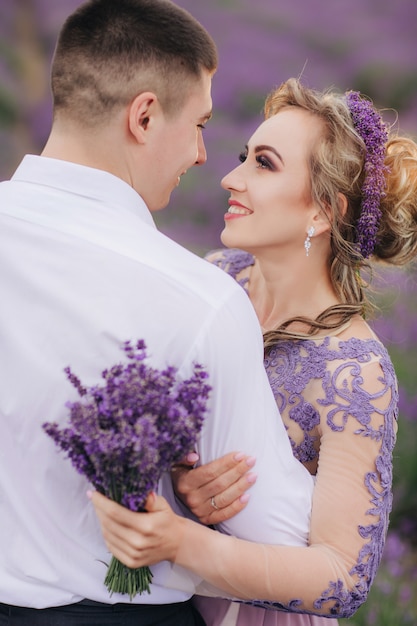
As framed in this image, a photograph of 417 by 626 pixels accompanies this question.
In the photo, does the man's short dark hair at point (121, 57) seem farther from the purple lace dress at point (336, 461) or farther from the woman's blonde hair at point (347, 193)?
the purple lace dress at point (336, 461)

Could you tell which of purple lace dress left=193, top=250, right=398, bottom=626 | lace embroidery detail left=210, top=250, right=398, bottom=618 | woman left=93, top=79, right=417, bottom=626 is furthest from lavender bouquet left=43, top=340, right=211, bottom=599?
lace embroidery detail left=210, top=250, right=398, bottom=618

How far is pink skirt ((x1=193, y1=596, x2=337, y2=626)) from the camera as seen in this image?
8.01 feet

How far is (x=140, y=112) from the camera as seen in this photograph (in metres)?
2.03

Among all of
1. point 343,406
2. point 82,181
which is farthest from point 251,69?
point 82,181

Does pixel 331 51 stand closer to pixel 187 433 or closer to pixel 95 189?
pixel 95 189

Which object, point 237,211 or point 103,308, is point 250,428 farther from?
point 237,211

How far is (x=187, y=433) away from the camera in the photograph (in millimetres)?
1604

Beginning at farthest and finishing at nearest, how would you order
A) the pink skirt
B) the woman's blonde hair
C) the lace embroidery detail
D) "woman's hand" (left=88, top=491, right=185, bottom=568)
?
1. the woman's blonde hair
2. the pink skirt
3. the lace embroidery detail
4. "woman's hand" (left=88, top=491, right=185, bottom=568)

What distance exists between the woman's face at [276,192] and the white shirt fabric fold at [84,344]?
88 centimetres

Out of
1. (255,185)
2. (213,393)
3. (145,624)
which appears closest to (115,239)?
(213,393)

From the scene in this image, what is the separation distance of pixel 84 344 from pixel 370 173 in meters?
1.45

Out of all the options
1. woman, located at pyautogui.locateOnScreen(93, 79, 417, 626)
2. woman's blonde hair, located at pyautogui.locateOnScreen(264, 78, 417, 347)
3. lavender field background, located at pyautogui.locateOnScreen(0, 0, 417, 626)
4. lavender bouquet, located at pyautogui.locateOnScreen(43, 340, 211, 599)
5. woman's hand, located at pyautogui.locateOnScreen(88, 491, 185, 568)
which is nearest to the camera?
lavender bouquet, located at pyautogui.locateOnScreen(43, 340, 211, 599)

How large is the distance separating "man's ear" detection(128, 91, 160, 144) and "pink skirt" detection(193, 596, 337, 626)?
4.42ft

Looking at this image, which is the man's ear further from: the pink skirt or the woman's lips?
the pink skirt
